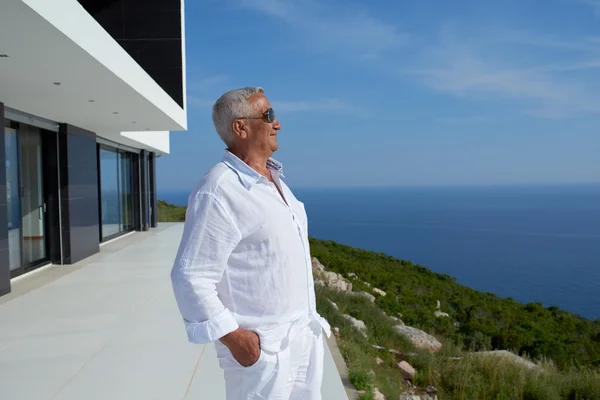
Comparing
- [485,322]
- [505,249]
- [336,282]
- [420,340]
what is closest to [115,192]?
[336,282]

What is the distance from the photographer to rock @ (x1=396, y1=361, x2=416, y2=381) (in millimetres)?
4316

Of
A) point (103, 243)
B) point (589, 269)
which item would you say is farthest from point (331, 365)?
point (589, 269)

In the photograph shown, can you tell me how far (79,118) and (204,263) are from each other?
7.99 metres

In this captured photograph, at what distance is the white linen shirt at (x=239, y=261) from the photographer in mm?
1527

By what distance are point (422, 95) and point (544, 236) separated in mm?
31185

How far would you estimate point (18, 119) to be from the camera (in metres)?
7.66

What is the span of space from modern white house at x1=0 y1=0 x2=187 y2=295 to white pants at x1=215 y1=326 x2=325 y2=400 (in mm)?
3012

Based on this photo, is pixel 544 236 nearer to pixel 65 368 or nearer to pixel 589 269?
pixel 589 269

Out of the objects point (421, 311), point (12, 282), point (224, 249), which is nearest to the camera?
point (224, 249)

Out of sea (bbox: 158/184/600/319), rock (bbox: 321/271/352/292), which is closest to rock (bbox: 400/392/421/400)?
rock (bbox: 321/271/352/292)

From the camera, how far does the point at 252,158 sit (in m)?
1.73

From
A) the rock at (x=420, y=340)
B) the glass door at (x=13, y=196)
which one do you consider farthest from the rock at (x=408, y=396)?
the glass door at (x=13, y=196)

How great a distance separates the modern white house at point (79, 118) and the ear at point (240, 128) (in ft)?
8.34

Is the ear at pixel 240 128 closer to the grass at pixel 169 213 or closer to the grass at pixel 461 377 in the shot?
the grass at pixel 461 377
